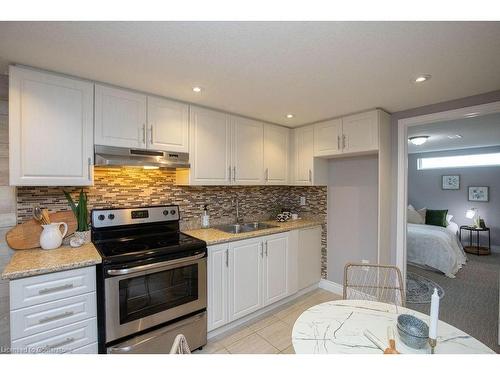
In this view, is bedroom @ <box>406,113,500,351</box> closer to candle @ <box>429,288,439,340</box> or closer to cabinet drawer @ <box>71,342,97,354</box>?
candle @ <box>429,288,439,340</box>

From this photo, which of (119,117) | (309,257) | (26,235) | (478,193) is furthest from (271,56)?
(478,193)

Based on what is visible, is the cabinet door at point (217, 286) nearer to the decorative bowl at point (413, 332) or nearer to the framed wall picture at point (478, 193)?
the decorative bowl at point (413, 332)

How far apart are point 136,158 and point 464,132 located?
477 cm

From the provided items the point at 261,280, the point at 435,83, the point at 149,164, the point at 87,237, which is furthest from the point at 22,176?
the point at 435,83

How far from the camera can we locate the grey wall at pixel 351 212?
2801 millimetres

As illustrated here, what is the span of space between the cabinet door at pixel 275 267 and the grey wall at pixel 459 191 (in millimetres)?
5120

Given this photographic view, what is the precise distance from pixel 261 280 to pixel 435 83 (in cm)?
226

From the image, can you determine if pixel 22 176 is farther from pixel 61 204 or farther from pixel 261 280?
pixel 261 280

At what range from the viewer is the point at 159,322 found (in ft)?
5.64

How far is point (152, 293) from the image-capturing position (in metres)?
1.70

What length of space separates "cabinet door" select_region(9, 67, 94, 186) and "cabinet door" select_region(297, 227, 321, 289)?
7.48 ft

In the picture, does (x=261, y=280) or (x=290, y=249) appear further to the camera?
(x=290, y=249)

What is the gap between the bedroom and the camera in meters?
2.76

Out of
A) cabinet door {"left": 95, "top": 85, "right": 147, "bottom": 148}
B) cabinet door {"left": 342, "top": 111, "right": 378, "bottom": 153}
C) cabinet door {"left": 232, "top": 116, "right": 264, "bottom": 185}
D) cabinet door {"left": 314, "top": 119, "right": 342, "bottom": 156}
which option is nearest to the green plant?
cabinet door {"left": 95, "top": 85, "right": 147, "bottom": 148}
